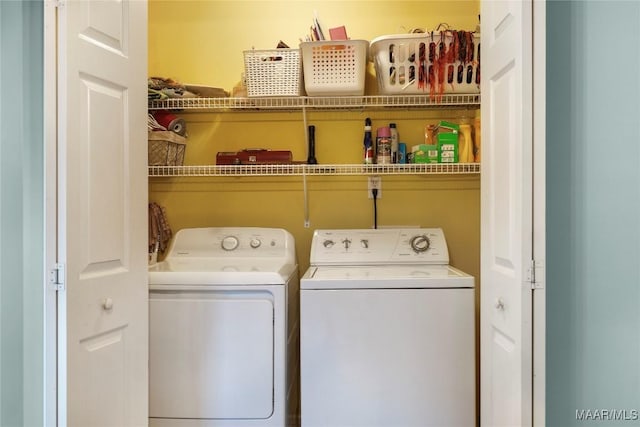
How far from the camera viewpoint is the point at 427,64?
2172 mm

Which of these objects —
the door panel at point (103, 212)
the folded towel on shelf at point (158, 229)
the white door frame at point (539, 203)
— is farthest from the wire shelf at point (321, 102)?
the white door frame at point (539, 203)

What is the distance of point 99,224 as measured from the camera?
1.43 meters

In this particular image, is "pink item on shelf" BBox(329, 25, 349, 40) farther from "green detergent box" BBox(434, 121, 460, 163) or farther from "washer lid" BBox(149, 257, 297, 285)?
"washer lid" BBox(149, 257, 297, 285)

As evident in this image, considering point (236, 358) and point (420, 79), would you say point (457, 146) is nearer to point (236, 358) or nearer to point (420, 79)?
point (420, 79)

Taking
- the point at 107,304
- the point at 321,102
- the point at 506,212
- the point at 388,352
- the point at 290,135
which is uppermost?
the point at 321,102

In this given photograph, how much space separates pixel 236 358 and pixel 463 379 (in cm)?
91

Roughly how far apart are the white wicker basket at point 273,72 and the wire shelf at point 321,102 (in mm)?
53

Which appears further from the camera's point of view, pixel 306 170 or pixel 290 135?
pixel 290 135

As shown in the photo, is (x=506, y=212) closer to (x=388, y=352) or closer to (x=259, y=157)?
(x=388, y=352)

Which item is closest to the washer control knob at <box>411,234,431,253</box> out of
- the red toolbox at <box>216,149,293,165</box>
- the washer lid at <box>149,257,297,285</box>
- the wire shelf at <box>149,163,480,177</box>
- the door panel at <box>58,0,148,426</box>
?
the wire shelf at <box>149,163,480,177</box>

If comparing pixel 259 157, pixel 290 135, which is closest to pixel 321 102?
pixel 290 135

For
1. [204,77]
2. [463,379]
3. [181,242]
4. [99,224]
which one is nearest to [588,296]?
[463,379]

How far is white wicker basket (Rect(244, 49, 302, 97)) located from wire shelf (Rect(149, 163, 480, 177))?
36 centimetres

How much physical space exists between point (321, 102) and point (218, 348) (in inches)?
49.2
